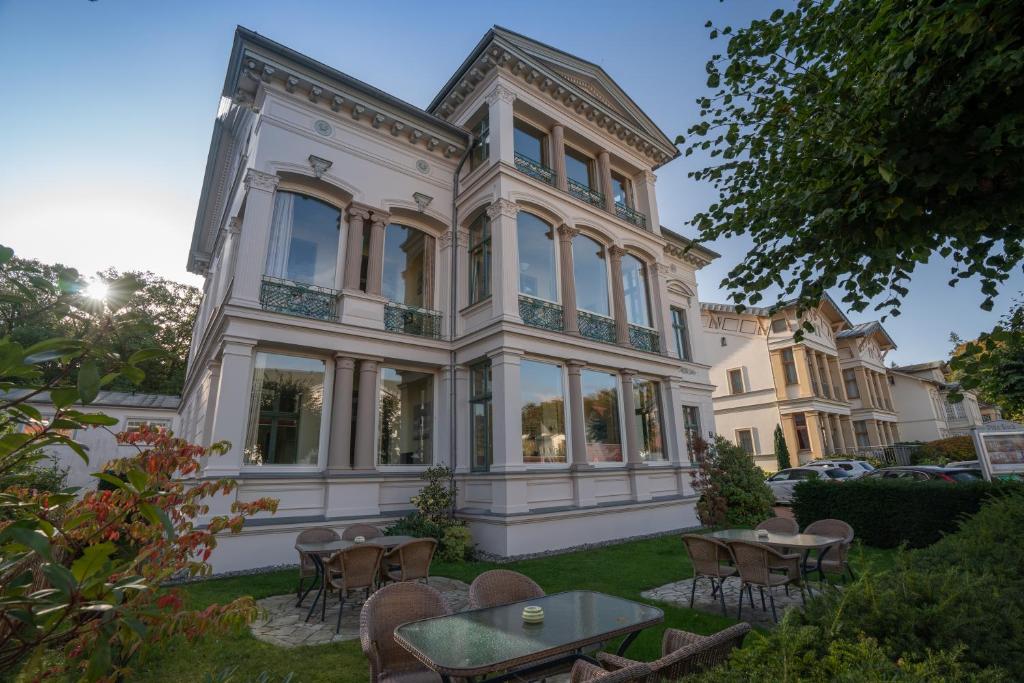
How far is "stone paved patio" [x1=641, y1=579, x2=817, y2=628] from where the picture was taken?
19.6 ft

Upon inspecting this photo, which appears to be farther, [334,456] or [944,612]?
[334,456]

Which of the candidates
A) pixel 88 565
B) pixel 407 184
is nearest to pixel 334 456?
pixel 407 184

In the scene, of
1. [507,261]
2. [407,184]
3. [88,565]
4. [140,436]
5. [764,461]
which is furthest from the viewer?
[764,461]

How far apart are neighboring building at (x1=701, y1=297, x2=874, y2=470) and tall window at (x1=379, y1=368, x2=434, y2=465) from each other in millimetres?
23749

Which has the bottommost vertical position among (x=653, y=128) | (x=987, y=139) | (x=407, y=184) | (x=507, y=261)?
(x=987, y=139)

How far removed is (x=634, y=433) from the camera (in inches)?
508

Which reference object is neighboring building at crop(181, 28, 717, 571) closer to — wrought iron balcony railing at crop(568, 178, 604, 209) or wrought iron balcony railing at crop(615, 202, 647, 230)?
wrought iron balcony railing at crop(568, 178, 604, 209)

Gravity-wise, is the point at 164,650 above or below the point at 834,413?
below

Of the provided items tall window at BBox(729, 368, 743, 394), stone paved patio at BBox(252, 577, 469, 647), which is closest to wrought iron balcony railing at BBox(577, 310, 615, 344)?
stone paved patio at BBox(252, 577, 469, 647)

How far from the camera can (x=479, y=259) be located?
1250 cm

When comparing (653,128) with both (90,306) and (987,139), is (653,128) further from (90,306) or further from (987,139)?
(90,306)

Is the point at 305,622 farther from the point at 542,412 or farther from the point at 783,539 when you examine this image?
the point at 542,412

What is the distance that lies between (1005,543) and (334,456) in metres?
9.87

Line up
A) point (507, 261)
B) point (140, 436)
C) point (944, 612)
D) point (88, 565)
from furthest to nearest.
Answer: point (507, 261)
point (140, 436)
point (944, 612)
point (88, 565)
